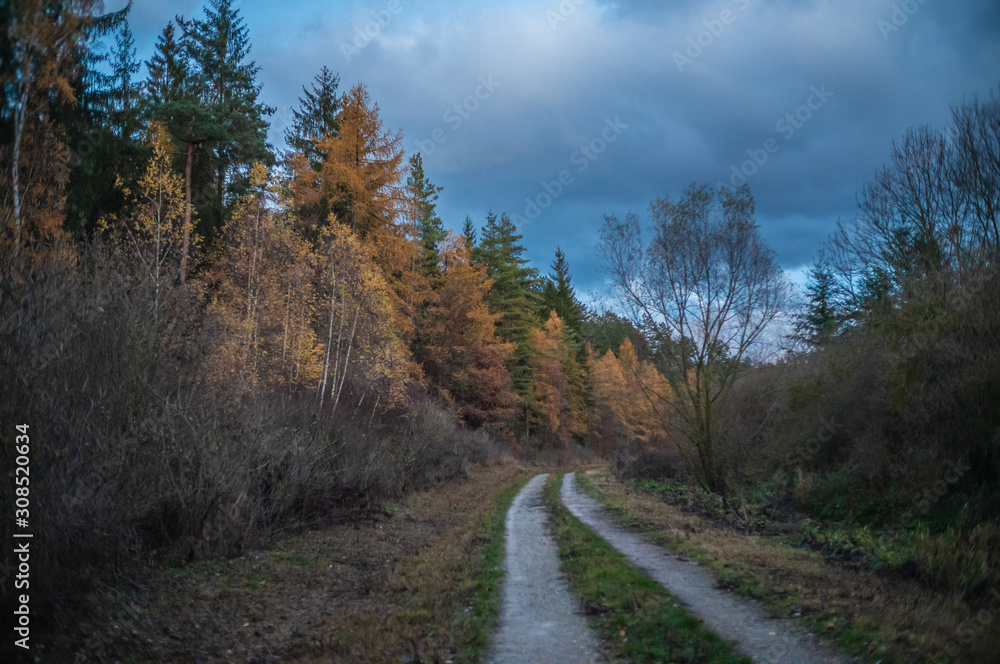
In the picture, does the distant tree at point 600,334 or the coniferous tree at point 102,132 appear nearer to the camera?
the coniferous tree at point 102,132

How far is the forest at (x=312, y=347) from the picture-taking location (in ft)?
22.3

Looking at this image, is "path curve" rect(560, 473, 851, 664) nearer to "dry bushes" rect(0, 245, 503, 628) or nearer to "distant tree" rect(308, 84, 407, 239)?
"dry bushes" rect(0, 245, 503, 628)

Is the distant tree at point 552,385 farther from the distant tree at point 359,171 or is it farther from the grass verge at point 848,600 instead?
the grass verge at point 848,600

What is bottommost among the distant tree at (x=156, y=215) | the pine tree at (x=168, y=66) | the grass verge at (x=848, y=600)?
the grass verge at (x=848, y=600)

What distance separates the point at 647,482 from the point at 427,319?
15.7m

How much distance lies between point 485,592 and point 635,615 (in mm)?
2357

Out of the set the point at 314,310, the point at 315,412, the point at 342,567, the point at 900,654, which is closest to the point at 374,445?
the point at 315,412

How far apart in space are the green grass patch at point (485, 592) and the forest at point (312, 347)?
3898 mm

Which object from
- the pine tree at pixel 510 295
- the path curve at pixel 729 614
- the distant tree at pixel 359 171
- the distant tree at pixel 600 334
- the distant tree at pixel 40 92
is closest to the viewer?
the path curve at pixel 729 614

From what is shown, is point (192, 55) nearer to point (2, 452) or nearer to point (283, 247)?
point (283, 247)


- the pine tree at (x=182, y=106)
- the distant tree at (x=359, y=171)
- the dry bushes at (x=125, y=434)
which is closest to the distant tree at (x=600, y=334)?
the distant tree at (x=359, y=171)

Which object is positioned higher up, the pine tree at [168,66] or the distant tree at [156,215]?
the pine tree at [168,66]

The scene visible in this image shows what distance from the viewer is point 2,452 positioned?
5.48 m

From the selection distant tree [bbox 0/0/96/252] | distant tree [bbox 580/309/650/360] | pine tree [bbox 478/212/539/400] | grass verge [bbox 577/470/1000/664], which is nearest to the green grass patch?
grass verge [bbox 577/470/1000/664]
